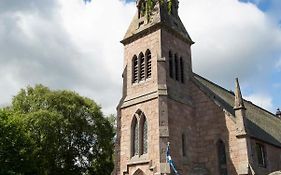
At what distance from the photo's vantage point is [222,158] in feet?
91.6

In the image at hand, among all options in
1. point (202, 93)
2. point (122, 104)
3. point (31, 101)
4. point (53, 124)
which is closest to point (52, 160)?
point (53, 124)

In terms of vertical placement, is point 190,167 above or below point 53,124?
below

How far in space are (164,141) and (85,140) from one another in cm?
1720

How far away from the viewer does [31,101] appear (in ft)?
128

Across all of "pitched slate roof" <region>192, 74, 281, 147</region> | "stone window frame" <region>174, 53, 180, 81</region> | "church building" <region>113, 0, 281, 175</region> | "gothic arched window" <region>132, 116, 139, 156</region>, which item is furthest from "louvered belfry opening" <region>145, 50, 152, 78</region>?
"pitched slate roof" <region>192, 74, 281, 147</region>

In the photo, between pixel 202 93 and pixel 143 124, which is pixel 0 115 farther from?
pixel 202 93

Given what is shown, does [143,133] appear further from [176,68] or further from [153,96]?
[176,68]

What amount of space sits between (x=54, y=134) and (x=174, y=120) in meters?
14.9

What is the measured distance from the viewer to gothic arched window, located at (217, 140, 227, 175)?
27458 millimetres

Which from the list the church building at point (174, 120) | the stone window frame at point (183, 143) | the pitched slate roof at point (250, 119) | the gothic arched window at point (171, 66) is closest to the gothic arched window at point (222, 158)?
the church building at point (174, 120)

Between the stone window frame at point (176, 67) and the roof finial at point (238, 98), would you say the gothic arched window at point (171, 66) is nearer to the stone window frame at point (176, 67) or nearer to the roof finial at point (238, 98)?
the stone window frame at point (176, 67)

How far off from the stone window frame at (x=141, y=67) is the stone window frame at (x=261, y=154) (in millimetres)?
11180

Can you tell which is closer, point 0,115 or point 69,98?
point 0,115

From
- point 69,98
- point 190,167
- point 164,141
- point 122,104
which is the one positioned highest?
point 69,98
